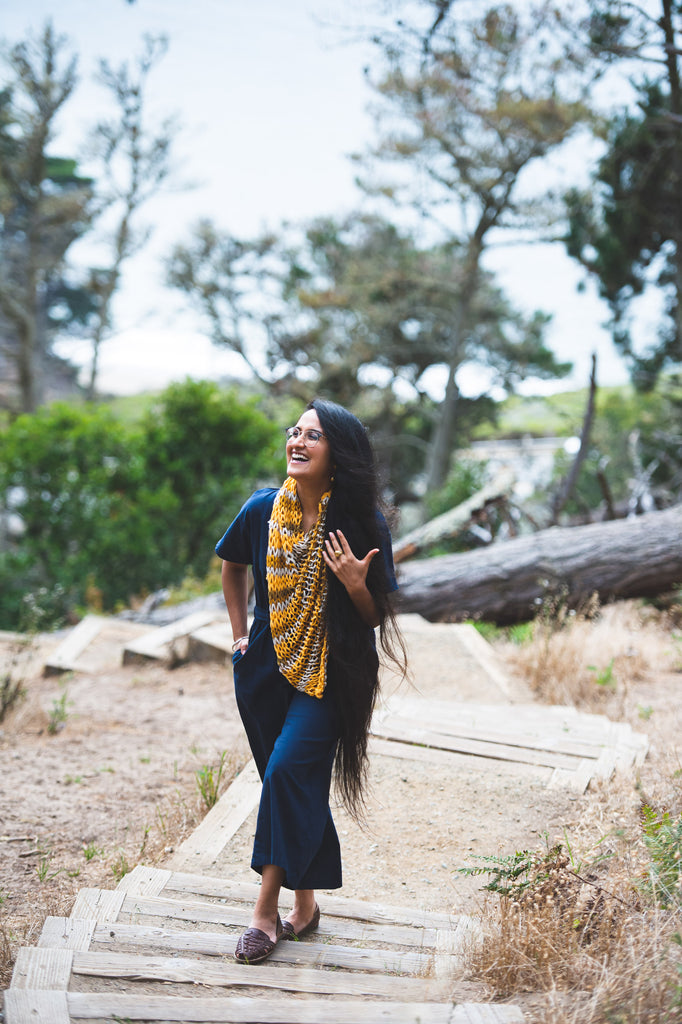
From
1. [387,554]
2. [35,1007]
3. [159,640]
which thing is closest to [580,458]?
[159,640]

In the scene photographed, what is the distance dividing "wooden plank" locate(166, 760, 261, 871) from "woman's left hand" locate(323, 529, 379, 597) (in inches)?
57.4

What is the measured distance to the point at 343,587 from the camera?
2.56 meters

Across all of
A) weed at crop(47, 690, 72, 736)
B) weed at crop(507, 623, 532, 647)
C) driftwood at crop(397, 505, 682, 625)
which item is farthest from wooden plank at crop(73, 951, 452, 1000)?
driftwood at crop(397, 505, 682, 625)

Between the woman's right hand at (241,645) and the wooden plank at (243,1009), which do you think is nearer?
the wooden plank at (243,1009)

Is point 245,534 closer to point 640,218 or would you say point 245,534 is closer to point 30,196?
point 640,218

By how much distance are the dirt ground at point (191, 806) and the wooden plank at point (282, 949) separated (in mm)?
320

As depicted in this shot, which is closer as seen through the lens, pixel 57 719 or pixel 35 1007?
pixel 35 1007

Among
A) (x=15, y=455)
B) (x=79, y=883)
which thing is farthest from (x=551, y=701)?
(x=15, y=455)

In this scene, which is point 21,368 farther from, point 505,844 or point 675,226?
point 505,844

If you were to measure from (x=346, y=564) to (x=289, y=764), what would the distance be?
0.63 meters

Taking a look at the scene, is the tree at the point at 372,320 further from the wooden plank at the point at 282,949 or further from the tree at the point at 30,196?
the wooden plank at the point at 282,949

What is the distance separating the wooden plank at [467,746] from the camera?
13.1ft

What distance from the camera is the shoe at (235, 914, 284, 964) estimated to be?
7.74 ft

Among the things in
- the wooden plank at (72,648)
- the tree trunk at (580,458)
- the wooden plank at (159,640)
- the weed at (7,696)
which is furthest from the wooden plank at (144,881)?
the tree trunk at (580,458)
